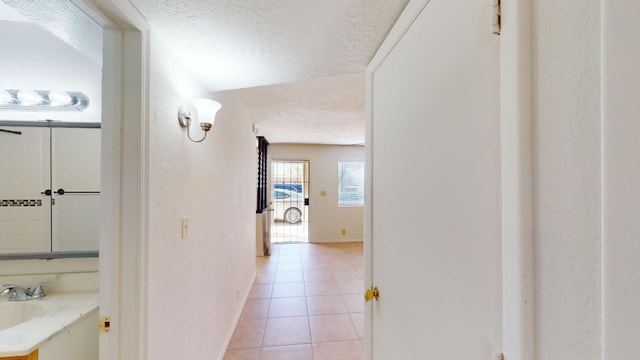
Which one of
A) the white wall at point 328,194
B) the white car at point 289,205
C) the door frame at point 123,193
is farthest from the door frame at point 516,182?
the white car at point 289,205

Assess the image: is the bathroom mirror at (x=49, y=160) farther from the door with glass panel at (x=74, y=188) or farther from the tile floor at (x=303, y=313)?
the tile floor at (x=303, y=313)

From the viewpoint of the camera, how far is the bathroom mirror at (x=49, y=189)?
1.50 metres

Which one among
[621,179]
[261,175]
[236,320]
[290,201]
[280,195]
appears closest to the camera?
[621,179]

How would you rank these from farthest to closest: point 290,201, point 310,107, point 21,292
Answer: point 290,201
point 310,107
point 21,292

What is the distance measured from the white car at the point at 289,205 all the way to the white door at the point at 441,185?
5.90 metres

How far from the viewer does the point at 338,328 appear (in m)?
2.51

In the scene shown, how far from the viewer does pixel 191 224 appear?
59.8 inches

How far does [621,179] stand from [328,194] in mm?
5750

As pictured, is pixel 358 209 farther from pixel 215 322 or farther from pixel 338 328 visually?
pixel 215 322

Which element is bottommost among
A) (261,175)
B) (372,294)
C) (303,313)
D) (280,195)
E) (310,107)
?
(303,313)

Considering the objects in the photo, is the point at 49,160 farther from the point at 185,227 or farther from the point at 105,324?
the point at 105,324

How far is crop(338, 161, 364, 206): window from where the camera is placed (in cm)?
614

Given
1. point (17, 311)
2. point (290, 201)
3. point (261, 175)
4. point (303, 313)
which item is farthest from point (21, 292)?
point (290, 201)

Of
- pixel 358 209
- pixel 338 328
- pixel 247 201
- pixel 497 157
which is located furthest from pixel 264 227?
pixel 497 157
